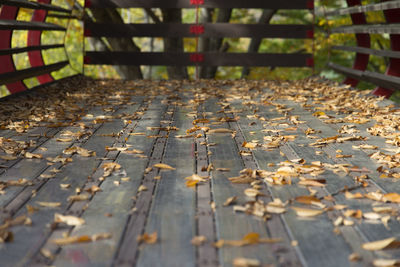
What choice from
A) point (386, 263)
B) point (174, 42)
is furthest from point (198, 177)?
point (174, 42)

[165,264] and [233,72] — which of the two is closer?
[165,264]

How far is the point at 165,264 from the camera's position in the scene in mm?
2090

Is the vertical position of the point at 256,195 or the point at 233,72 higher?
the point at 256,195

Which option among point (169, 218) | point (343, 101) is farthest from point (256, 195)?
point (343, 101)

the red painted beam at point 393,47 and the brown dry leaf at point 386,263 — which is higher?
the red painted beam at point 393,47

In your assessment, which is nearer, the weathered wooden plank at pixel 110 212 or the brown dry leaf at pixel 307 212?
the weathered wooden plank at pixel 110 212

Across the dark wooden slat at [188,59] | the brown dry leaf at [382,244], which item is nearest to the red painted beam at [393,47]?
the dark wooden slat at [188,59]

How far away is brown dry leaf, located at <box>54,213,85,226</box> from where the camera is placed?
2.53 m

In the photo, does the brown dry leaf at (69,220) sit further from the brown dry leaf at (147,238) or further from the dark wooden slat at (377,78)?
the dark wooden slat at (377,78)

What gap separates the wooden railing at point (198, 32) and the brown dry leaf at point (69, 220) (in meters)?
8.32

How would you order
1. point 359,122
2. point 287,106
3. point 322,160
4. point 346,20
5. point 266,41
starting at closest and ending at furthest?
point 322,160 → point 359,122 → point 287,106 → point 346,20 → point 266,41

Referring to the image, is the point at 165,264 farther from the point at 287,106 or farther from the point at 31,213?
the point at 287,106

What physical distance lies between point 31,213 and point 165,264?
3.12 feet

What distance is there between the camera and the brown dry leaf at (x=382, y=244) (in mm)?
2271
